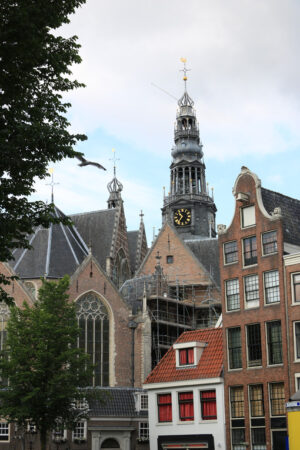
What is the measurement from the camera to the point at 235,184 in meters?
33.1

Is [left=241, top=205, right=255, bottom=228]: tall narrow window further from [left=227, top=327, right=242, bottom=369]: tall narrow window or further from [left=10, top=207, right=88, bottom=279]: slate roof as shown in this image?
[left=10, top=207, right=88, bottom=279]: slate roof

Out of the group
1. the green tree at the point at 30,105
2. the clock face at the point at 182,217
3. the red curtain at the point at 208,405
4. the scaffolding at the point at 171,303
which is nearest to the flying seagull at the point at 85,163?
the green tree at the point at 30,105

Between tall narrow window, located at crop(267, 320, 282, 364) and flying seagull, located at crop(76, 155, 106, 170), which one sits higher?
flying seagull, located at crop(76, 155, 106, 170)

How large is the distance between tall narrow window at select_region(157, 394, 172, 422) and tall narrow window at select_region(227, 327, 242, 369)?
12.5 feet

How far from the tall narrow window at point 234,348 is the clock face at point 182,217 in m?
35.0

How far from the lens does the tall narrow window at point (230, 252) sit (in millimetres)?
32562

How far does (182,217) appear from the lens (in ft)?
220

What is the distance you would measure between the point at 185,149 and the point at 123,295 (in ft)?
77.4

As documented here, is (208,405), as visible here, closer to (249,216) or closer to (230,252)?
(230,252)

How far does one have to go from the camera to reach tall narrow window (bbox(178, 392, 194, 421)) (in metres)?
32.2

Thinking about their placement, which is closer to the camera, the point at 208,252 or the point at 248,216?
the point at 248,216

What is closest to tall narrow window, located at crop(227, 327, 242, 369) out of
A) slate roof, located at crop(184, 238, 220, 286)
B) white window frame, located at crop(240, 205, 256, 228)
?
white window frame, located at crop(240, 205, 256, 228)

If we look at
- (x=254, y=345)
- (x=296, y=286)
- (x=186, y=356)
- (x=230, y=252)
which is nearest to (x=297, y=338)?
(x=296, y=286)

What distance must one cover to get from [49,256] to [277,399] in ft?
76.2
